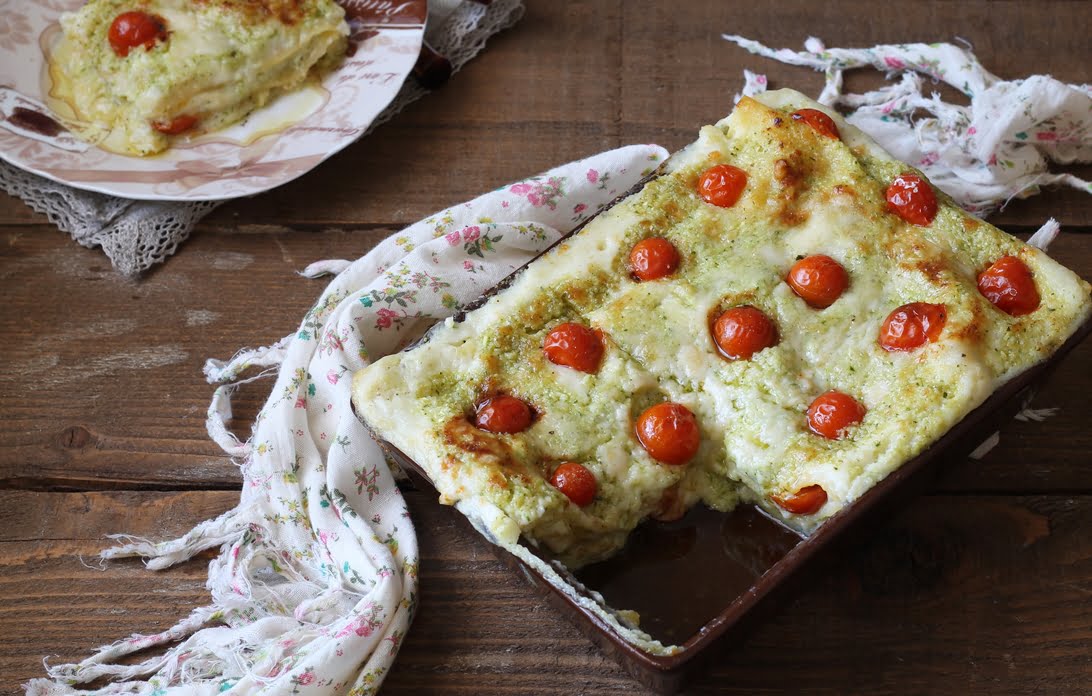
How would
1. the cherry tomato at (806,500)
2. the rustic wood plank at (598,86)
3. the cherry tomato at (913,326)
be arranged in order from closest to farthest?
the cherry tomato at (806,500), the cherry tomato at (913,326), the rustic wood plank at (598,86)

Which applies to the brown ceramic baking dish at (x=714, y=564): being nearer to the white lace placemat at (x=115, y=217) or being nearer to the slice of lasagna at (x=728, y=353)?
the slice of lasagna at (x=728, y=353)

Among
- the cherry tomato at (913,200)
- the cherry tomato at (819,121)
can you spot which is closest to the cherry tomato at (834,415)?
the cherry tomato at (913,200)

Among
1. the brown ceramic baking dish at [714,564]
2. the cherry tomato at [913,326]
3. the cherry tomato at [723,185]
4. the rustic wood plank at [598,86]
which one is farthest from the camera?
→ the rustic wood plank at [598,86]

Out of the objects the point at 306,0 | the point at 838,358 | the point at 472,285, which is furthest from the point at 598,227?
the point at 306,0

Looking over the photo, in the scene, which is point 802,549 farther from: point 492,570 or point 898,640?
point 492,570

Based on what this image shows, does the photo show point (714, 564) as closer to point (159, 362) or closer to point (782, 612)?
point (782, 612)

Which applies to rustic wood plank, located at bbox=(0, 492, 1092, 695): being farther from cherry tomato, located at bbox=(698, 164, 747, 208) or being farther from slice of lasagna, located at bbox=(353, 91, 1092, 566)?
cherry tomato, located at bbox=(698, 164, 747, 208)

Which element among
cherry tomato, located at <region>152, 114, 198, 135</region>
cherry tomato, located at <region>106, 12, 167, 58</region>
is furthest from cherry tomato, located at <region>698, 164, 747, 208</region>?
cherry tomato, located at <region>106, 12, 167, 58</region>
